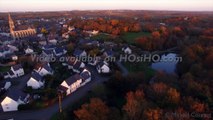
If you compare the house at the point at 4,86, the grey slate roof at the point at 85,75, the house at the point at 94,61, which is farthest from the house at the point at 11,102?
the house at the point at 94,61

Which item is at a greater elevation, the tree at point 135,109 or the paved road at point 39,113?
the tree at point 135,109

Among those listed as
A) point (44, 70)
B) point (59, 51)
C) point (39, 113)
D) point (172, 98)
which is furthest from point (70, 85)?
point (59, 51)

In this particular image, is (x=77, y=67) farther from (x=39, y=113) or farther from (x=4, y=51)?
(x=4, y=51)

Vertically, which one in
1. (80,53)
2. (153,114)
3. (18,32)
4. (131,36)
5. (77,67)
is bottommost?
(77,67)

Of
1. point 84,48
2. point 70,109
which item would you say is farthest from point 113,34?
point 70,109

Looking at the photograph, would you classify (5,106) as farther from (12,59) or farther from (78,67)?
(12,59)

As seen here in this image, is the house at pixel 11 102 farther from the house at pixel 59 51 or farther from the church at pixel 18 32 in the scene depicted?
the church at pixel 18 32

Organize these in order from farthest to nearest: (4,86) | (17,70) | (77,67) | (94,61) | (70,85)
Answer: (94,61) < (77,67) < (17,70) < (4,86) < (70,85)

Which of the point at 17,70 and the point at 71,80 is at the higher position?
the point at 71,80

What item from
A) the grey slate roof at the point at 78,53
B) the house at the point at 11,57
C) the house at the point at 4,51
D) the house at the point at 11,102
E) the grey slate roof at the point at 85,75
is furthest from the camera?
the house at the point at 4,51
